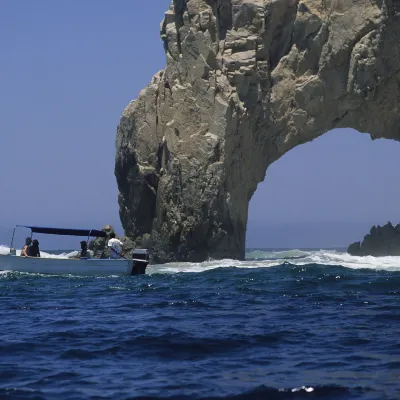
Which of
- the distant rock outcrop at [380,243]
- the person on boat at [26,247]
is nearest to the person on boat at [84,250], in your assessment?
the person on boat at [26,247]

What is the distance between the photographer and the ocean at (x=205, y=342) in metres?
9.59

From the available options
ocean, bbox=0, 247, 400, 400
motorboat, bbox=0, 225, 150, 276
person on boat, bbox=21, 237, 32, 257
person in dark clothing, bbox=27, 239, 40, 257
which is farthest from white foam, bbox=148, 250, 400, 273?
ocean, bbox=0, 247, 400, 400

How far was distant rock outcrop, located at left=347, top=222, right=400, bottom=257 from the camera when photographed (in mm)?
48000

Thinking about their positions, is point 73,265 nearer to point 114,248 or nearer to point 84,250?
point 84,250

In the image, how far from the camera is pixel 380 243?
48875mm

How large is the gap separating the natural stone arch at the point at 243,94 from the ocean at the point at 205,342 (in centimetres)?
1730

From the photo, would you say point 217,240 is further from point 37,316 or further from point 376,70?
point 37,316

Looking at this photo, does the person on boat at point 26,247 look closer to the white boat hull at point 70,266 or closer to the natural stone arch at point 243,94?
the white boat hull at point 70,266

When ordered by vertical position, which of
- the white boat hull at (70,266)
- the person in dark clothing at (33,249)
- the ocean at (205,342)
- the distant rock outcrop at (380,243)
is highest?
the distant rock outcrop at (380,243)

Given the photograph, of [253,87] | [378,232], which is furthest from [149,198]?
[378,232]

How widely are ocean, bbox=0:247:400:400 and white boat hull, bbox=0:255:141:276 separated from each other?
7.42 metres

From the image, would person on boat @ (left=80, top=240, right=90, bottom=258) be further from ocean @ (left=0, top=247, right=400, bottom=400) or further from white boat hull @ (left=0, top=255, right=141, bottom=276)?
ocean @ (left=0, top=247, right=400, bottom=400)

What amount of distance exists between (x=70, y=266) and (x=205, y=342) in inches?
689

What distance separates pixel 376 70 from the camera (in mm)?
38188
